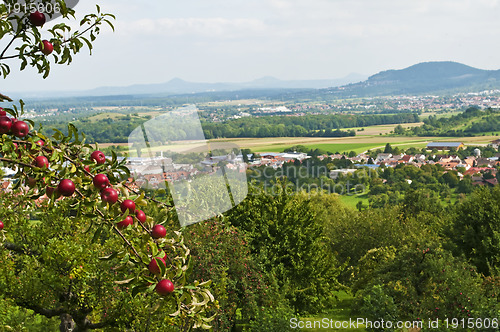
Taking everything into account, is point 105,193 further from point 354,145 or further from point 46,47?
point 354,145

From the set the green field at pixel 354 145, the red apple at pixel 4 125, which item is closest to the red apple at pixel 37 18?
the red apple at pixel 4 125

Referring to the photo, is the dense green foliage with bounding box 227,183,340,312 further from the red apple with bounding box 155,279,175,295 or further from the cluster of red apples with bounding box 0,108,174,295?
the red apple with bounding box 155,279,175,295

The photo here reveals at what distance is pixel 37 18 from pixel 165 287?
1.49 meters

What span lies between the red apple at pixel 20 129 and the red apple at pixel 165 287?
79 centimetres

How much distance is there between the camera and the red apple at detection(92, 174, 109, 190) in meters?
1.63

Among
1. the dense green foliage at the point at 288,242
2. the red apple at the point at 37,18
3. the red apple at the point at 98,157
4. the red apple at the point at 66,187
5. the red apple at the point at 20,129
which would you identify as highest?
the red apple at the point at 37,18

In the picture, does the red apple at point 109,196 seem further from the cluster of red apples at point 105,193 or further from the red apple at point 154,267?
the red apple at point 154,267

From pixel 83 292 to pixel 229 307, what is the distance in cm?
588

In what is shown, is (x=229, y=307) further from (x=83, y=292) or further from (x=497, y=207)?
(x=497, y=207)

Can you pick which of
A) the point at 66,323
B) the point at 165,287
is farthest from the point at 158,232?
the point at 66,323

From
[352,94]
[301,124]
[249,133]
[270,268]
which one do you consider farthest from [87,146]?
[352,94]

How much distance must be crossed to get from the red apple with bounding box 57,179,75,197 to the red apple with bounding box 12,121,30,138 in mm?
321

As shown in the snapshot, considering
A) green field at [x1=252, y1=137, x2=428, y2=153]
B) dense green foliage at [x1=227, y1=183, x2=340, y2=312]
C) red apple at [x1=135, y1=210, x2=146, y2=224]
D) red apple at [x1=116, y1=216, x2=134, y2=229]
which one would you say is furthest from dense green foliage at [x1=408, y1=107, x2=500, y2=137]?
red apple at [x1=116, y1=216, x2=134, y2=229]

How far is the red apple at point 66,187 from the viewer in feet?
5.12
